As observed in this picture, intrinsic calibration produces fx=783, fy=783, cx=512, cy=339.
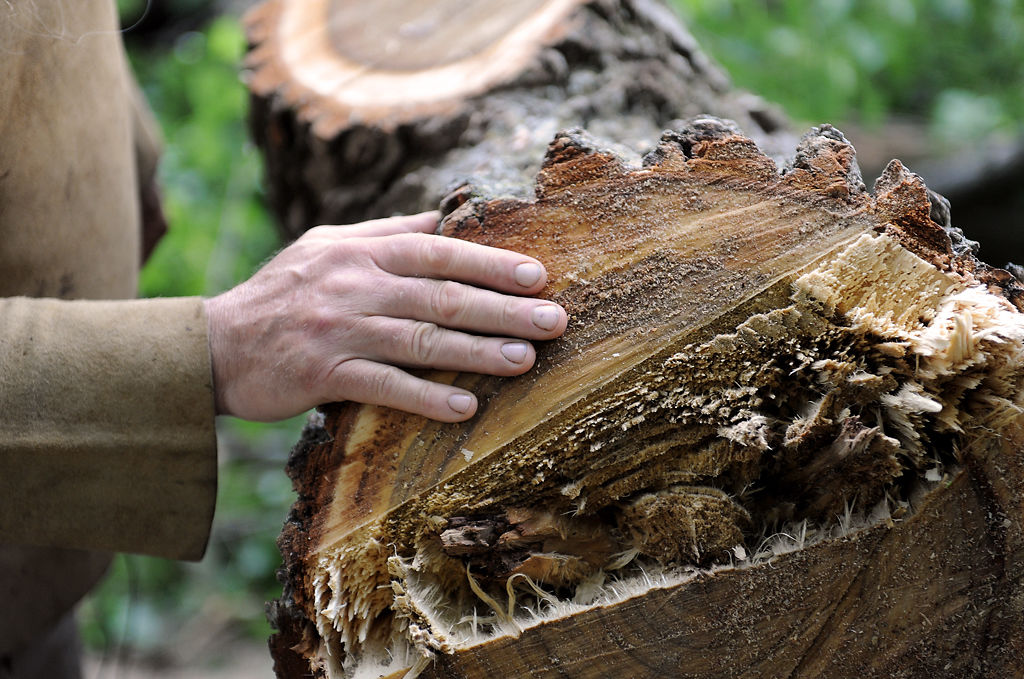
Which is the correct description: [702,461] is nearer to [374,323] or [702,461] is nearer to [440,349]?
[440,349]

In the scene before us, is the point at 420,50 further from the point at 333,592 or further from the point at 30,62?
→ the point at 333,592

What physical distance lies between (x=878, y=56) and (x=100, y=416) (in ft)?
12.6

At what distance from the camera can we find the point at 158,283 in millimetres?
3557

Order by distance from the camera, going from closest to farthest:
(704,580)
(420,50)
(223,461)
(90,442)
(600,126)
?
(704,580) → (90,442) → (600,126) → (420,50) → (223,461)

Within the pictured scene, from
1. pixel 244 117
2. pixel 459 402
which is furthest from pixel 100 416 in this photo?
pixel 244 117

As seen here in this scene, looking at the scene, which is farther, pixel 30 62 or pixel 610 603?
pixel 30 62

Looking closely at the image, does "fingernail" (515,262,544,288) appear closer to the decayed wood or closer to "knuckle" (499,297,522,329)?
"knuckle" (499,297,522,329)

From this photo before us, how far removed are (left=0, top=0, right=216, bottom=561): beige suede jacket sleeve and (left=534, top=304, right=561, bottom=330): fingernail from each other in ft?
1.59

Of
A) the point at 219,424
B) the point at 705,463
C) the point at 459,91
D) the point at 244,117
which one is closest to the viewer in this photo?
the point at 705,463

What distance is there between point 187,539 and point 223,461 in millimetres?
2394

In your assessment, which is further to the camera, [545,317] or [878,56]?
[878,56]

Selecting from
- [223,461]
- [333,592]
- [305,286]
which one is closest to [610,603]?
[333,592]

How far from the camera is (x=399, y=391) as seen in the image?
105cm

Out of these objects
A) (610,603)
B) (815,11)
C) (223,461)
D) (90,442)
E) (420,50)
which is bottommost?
(223,461)
